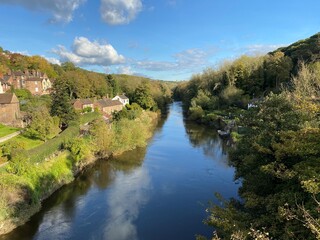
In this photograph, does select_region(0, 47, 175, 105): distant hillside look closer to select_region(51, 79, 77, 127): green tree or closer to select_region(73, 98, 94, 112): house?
select_region(73, 98, 94, 112): house

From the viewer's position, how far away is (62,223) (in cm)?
2112

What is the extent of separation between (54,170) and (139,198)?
8.46 metres

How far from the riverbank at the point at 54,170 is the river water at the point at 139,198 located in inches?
31.6

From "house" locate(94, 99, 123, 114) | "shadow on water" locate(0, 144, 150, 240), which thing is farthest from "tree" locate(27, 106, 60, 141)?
"house" locate(94, 99, 123, 114)

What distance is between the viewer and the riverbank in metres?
20.6

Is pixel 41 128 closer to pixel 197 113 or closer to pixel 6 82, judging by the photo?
pixel 197 113

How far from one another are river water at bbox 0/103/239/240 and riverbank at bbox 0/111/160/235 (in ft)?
2.64

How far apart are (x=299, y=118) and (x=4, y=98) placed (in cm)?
4280

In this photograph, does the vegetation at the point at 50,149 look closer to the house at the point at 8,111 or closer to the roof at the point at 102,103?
the house at the point at 8,111

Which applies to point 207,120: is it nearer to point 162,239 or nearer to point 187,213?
point 187,213

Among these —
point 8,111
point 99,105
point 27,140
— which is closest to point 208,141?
point 27,140

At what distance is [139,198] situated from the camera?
25.1 metres

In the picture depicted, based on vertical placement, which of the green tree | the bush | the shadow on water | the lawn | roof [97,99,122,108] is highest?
the green tree

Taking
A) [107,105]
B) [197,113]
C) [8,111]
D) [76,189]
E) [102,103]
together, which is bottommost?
[76,189]
